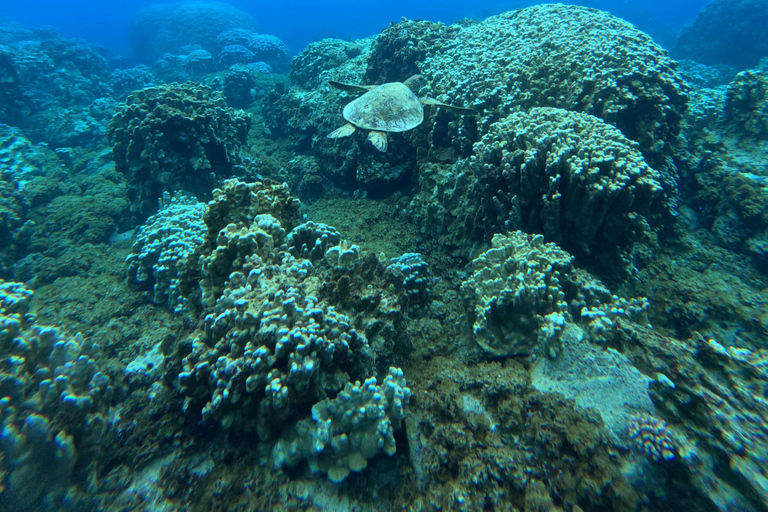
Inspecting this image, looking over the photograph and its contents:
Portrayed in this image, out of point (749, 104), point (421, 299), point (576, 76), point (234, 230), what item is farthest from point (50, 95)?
point (749, 104)

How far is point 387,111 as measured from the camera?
5.35 meters

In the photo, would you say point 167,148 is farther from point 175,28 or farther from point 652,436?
point 175,28

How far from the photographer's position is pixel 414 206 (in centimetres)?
557

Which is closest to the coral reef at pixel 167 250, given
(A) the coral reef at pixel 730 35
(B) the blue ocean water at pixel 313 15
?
(A) the coral reef at pixel 730 35

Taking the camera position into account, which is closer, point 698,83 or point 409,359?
point 409,359

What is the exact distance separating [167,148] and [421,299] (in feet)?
20.9

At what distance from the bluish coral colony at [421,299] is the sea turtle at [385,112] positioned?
58 mm

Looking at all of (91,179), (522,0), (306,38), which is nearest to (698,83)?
(91,179)

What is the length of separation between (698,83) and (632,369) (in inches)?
704

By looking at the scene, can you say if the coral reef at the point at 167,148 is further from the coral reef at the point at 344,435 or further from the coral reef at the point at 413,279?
the coral reef at the point at 344,435

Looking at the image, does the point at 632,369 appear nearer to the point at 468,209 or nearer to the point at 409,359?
the point at 409,359

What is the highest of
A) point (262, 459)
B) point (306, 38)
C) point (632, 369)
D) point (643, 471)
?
point (306, 38)

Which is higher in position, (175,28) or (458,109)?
(175,28)

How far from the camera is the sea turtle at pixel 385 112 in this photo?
5223mm
